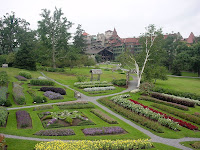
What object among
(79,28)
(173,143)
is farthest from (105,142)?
(79,28)

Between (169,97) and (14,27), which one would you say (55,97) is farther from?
(14,27)

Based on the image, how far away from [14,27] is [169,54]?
2269 inches

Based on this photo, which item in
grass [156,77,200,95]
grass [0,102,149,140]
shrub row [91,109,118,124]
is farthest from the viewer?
grass [156,77,200,95]

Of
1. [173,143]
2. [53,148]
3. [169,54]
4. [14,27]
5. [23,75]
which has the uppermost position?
[14,27]

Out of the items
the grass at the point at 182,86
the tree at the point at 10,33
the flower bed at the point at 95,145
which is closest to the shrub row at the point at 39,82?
the flower bed at the point at 95,145

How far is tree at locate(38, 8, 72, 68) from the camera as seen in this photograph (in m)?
51.1

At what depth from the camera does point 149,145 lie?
479 inches

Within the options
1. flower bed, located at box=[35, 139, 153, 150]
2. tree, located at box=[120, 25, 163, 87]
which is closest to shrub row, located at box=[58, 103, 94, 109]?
flower bed, located at box=[35, 139, 153, 150]

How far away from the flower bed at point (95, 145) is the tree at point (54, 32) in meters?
42.8

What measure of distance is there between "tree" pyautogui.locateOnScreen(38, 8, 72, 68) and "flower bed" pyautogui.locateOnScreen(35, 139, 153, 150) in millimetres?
42793

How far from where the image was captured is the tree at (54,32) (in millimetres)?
51062

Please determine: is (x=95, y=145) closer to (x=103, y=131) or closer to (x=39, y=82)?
(x=103, y=131)

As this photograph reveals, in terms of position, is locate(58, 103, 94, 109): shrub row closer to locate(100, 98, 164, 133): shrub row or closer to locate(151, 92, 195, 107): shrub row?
locate(100, 98, 164, 133): shrub row

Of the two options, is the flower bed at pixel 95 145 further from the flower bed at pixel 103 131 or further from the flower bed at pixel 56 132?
the flower bed at pixel 103 131
